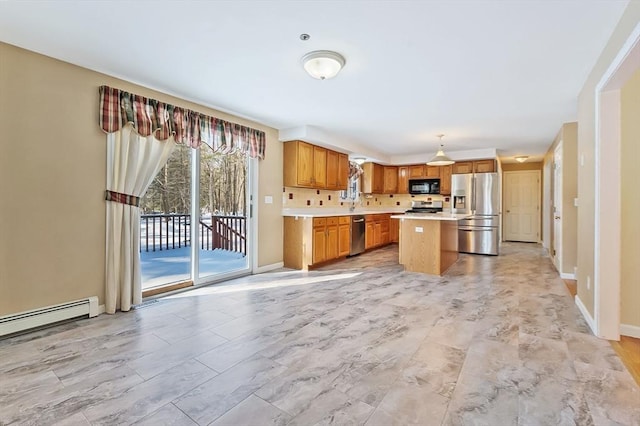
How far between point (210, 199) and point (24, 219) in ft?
6.40

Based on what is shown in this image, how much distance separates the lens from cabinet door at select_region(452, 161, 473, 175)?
718 centimetres

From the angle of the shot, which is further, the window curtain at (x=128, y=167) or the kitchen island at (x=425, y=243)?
the kitchen island at (x=425, y=243)

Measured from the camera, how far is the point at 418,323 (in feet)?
9.43

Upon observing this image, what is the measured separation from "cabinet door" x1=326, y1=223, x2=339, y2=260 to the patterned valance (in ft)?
→ 6.00

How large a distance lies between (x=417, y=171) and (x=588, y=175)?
521 cm

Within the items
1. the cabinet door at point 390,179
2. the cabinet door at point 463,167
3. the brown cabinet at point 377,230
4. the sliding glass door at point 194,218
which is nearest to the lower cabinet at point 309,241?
the sliding glass door at point 194,218

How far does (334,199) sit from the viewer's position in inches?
275

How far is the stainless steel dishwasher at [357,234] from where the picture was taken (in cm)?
630

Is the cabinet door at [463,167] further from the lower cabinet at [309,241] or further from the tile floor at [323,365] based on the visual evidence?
the tile floor at [323,365]

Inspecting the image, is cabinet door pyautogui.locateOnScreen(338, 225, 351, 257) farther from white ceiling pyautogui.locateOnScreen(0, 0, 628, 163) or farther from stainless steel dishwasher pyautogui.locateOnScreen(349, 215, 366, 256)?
white ceiling pyautogui.locateOnScreen(0, 0, 628, 163)

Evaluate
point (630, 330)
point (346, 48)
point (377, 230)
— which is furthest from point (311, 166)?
point (630, 330)

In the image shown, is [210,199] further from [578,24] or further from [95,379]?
[578,24]

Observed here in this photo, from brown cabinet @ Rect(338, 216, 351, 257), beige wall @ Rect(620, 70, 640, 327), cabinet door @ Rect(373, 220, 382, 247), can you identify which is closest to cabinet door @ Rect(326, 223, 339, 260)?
brown cabinet @ Rect(338, 216, 351, 257)

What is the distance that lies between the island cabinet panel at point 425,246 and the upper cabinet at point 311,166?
1.76 metres
